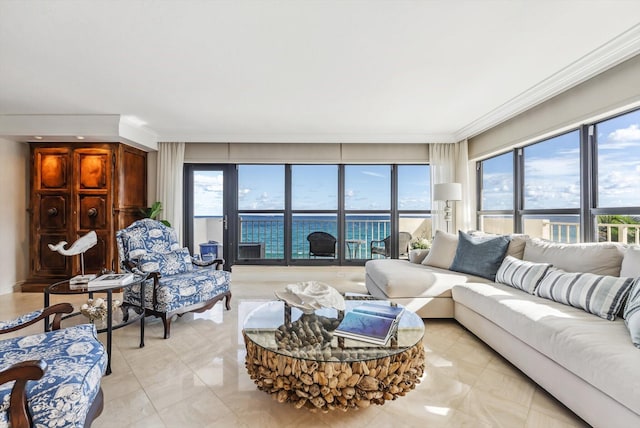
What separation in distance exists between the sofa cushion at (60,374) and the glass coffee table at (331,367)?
76 cm

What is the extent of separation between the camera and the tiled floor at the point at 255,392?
5.25ft

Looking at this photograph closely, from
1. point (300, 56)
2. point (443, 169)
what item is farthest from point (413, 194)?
point (300, 56)

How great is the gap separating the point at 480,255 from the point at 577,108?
5.33 ft

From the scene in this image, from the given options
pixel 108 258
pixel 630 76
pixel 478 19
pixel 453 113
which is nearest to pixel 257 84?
pixel 478 19

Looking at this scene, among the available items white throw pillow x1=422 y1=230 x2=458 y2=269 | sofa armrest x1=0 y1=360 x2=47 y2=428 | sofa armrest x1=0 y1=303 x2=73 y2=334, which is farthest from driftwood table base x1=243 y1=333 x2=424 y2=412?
white throw pillow x1=422 y1=230 x2=458 y2=269

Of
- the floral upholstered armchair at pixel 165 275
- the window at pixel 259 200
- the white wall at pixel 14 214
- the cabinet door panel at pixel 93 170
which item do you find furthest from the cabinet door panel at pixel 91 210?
the window at pixel 259 200

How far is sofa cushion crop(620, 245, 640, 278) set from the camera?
1.96 metres

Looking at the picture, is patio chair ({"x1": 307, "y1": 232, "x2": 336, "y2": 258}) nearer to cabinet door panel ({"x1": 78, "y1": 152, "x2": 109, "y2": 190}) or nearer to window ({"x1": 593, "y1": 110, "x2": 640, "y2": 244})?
cabinet door panel ({"x1": 78, "y1": 152, "x2": 109, "y2": 190})

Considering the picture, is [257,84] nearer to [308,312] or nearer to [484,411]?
[308,312]

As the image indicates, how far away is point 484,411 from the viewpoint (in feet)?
5.51

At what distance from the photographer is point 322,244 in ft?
Answer: 17.0

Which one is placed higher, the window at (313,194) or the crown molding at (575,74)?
the crown molding at (575,74)

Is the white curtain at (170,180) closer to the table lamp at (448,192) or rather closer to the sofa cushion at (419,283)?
the sofa cushion at (419,283)

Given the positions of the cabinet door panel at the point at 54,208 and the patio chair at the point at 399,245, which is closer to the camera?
the cabinet door panel at the point at 54,208
